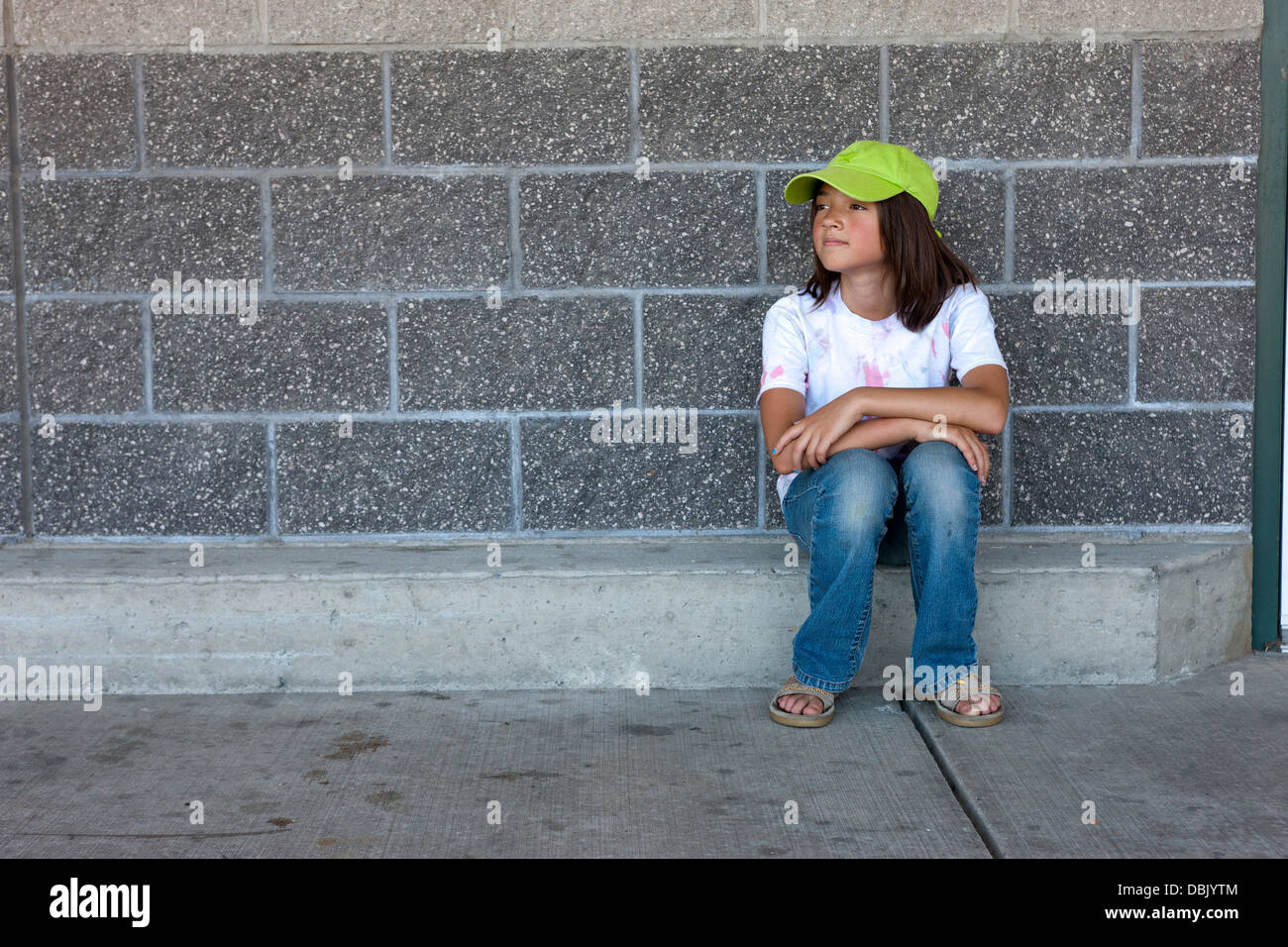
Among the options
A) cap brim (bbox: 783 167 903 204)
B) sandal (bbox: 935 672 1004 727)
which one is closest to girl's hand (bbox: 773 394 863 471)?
cap brim (bbox: 783 167 903 204)

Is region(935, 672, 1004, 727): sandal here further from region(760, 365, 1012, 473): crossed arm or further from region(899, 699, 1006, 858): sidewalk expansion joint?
region(760, 365, 1012, 473): crossed arm

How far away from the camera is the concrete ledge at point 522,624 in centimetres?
315

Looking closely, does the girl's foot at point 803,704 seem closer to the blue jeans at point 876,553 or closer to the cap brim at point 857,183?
the blue jeans at point 876,553

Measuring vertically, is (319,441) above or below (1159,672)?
above

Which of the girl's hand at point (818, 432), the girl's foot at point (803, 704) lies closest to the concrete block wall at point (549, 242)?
the girl's hand at point (818, 432)

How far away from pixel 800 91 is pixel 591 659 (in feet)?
5.01

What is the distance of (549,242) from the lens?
11.2ft

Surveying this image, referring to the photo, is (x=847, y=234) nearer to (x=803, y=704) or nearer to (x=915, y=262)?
(x=915, y=262)

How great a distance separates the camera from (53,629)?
316 cm

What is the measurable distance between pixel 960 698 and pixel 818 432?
673mm

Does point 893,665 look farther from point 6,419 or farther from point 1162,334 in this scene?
point 6,419

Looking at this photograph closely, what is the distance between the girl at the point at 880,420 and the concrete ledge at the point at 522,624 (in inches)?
8.8
